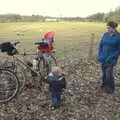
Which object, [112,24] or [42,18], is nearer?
[112,24]

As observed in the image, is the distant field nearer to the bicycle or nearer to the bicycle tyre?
the bicycle

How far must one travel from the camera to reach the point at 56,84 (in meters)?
8.65

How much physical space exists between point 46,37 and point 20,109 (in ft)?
9.53

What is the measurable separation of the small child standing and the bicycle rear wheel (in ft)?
2.46

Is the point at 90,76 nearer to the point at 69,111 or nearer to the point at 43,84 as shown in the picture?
the point at 43,84

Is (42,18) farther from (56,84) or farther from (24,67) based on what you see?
(56,84)

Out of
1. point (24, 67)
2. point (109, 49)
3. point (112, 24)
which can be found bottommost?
point (24, 67)

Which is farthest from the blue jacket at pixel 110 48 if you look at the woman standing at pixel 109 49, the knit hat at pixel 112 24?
the knit hat at pixel 112 24

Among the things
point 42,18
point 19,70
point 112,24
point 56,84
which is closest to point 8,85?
point 19,70

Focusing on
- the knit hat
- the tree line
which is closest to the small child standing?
the knit hat

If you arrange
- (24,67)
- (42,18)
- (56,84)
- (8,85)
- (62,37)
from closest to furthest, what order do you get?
1. (56,84)
2. (8,85)
3. (24,67)
4. (62,37)
5. (42,18)

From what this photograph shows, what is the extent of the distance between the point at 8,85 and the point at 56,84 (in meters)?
1.08

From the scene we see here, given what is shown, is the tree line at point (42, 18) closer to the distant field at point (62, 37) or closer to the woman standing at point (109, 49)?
the distant field at point (62, 37)

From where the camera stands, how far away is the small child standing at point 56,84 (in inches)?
341
